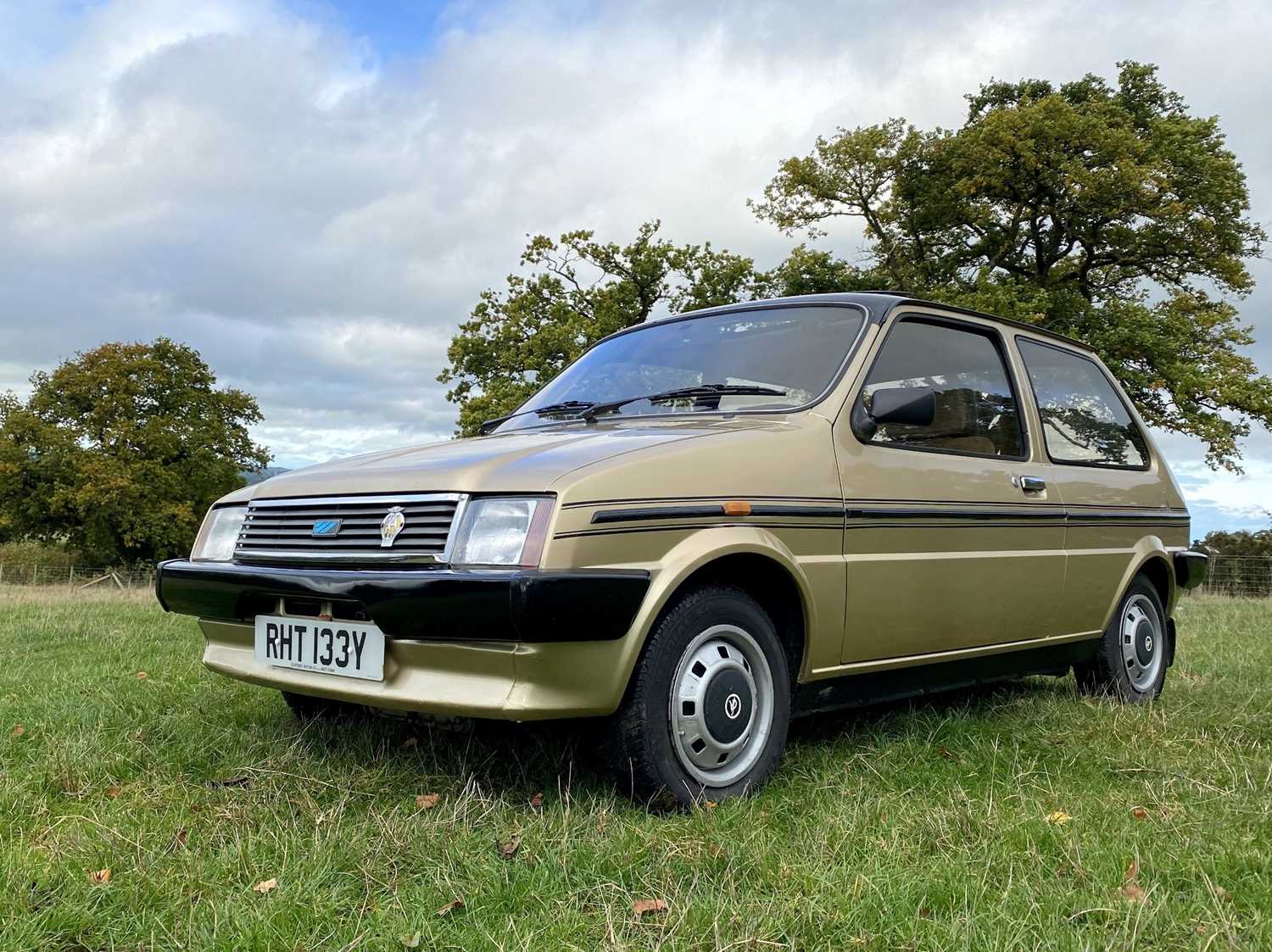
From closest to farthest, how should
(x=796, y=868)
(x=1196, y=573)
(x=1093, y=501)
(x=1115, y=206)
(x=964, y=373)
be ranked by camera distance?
(x=796, y=868), (x=964, y=373), (x=1093, y=501), (x=1196, y=573), (x=1115, y=206)

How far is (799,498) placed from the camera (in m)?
3.29

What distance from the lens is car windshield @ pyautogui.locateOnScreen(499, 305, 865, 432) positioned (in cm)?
374

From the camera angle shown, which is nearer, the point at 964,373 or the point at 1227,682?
the point at 964,373

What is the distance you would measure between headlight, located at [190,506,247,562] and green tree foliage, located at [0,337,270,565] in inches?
1420

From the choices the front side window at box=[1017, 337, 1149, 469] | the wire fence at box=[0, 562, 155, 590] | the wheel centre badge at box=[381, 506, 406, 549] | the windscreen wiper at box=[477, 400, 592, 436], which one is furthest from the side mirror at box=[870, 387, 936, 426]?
the wire fence at box=[0, 562, 155, 590]

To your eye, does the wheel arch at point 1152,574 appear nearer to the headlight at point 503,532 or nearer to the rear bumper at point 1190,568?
the rear bumper at point 1190,568

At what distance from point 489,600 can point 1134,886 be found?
66.4 inches

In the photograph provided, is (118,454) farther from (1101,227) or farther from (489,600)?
(489,600)

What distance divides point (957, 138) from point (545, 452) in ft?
82.1

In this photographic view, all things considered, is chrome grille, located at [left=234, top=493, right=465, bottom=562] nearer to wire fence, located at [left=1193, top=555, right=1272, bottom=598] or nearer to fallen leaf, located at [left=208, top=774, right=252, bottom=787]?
fallen leaf, located at [left=208, top=774, right=252, bottom=787]

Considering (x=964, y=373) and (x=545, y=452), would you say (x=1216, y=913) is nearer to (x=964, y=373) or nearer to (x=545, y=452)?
(x=545, y=452)

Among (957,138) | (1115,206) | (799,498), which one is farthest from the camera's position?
(957,138)

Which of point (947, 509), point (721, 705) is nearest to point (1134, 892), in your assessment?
point (721, 705)

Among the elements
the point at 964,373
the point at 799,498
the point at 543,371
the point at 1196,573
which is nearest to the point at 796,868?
the point at 799,498
